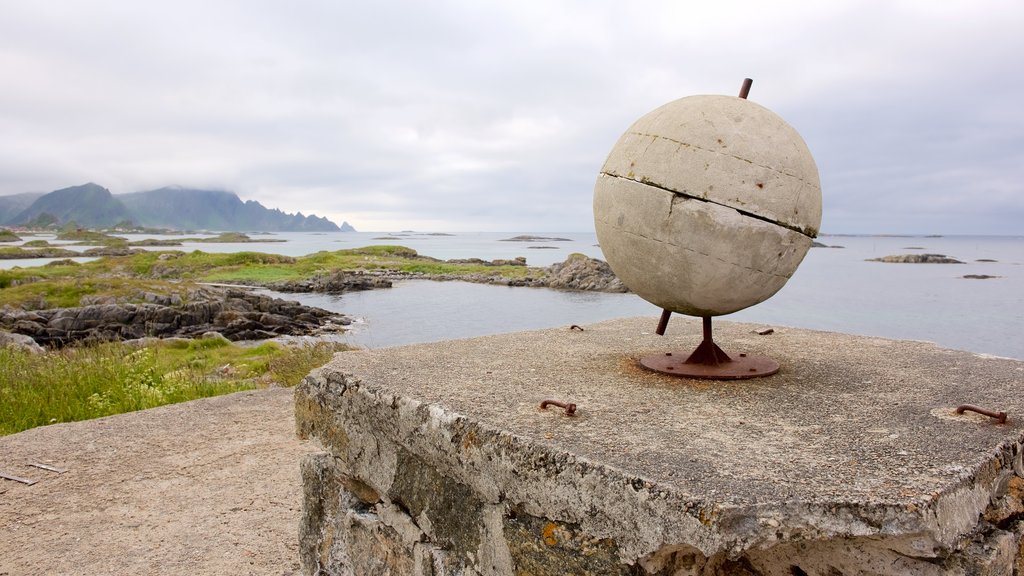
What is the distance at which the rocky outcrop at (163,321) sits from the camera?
23141 mm

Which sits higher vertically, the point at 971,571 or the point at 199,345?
the point at 971,571

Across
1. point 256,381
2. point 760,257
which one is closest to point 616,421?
point 760,257

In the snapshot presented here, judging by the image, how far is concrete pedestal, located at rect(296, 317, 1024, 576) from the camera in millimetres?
2273

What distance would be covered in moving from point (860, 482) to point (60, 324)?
28.0 meters

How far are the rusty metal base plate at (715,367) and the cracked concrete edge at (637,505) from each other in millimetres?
1442

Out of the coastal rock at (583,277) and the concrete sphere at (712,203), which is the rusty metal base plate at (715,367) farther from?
the coastal rock at (583,277)

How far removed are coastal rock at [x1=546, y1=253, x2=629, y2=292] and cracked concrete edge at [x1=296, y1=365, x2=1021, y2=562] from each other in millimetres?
37826

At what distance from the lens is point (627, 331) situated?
591 centimetres

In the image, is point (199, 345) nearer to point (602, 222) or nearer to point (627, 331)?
point (627, 331)

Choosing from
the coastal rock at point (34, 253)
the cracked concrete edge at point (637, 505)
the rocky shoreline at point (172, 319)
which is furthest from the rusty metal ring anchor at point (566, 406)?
the coastal rock at point (34, 253)

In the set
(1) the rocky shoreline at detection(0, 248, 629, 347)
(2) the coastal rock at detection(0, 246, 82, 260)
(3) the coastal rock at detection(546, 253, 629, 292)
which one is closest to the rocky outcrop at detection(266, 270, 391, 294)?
(1) the rocky shoreline at detection(0, 248, 629, 347)

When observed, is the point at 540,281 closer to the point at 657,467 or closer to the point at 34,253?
the point at 657,467

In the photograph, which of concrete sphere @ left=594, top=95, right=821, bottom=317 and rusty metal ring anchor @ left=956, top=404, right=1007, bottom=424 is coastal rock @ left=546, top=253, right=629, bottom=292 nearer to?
concrete sphere @ left=594, top=95, right=821, bottom=317

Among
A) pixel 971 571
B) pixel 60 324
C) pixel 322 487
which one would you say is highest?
pixel 971 571
